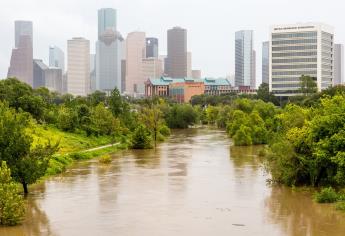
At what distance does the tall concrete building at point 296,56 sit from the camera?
475ft

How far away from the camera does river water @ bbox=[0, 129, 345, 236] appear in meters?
25.5

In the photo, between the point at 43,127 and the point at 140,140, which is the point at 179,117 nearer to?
the point at 140,140

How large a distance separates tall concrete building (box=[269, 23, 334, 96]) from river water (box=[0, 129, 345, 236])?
332 ft

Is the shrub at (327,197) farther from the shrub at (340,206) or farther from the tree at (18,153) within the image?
the tree at (18,153)

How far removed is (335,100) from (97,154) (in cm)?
2843

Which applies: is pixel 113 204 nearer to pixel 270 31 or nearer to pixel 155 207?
pixel 155 207

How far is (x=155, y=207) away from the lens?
29969mm

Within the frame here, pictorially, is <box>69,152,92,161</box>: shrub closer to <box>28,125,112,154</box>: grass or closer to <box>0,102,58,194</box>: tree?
<box>28,125,112,154</box>: grass

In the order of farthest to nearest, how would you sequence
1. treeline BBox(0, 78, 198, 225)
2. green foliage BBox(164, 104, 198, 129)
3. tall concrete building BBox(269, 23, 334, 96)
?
1. tall concrete building BBox(269, 23, 334, 96)
2. green foliage BBox(164, 104, 198, 129)
3. treeline BBox(0, 78, 198, 225)

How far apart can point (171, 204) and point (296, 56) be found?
120 meters

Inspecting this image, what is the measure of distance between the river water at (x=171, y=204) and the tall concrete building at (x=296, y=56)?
101184 millimetres

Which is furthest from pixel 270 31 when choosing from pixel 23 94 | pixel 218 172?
Result: pixel 218 172

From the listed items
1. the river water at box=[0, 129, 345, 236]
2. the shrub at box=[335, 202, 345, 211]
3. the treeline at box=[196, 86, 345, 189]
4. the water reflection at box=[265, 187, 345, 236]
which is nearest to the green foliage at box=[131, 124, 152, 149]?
the river water at box=[0, 129, 345, 236]

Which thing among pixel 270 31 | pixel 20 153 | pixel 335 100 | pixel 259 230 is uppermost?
pixel 270 31
